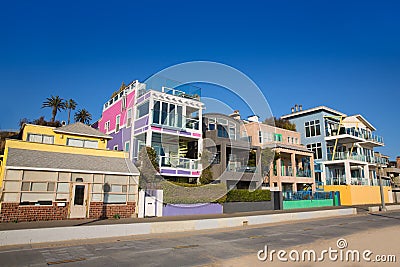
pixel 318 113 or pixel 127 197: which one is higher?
pixel 318 113

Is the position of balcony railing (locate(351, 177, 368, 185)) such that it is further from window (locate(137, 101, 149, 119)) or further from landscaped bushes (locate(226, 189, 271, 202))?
window (locate(137, 101, 149, 119))

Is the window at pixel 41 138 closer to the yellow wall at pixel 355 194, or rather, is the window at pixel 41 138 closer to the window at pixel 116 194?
the window at pixel 116 194

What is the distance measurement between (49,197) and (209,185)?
12.3m

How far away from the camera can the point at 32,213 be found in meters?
16.0

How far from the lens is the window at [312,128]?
4644cm

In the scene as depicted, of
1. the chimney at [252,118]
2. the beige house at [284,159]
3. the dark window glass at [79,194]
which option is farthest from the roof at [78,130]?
the chimney at [252,118]

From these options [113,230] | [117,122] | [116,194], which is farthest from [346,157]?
[113,230]

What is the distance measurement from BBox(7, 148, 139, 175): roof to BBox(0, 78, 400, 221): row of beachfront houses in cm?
5

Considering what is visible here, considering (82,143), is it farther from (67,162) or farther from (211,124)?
(211,124)

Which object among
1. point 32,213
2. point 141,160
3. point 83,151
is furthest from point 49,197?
point 141,160

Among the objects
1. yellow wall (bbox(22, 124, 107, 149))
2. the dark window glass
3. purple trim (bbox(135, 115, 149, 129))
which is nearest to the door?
the dark window glass

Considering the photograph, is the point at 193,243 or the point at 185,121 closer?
the point at 193,243

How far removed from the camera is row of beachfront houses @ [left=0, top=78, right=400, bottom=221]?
16.7 m

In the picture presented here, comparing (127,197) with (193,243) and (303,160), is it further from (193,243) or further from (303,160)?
(303,160)
